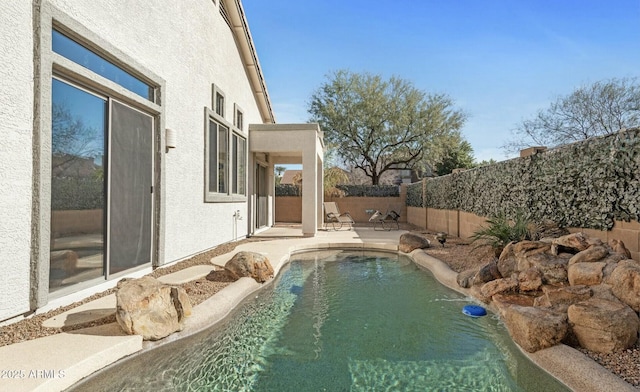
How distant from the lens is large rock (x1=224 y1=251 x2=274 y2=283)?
6.01 m

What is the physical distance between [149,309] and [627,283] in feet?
15.4

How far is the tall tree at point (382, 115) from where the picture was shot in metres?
22.8

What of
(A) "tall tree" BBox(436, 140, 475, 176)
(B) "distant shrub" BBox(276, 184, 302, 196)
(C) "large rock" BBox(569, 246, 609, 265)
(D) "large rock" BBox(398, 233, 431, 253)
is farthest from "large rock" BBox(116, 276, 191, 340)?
(A) "tall tree" BBox(436, 140, 475, 176)

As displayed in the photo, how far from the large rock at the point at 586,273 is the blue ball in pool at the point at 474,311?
1077mm

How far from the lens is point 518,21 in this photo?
12.2m

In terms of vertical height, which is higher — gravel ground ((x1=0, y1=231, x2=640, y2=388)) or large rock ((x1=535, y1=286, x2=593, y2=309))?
large rock ((x1=535, y1=286, x2=593, y2=309))

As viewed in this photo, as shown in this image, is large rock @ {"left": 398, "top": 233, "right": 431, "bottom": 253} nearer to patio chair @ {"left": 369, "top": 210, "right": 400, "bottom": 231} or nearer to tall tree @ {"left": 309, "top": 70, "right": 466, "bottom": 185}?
patio chair @ {"left": 369, "top": 210, "right": 400, "bottom": 231}

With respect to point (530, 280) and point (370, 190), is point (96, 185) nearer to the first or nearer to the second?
point (530, 280)

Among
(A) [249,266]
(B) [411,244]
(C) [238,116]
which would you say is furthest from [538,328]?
(C) [238,116]

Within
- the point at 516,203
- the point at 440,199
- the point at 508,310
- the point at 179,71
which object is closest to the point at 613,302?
the point at 508,310

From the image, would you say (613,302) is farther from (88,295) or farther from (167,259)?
(167,259)

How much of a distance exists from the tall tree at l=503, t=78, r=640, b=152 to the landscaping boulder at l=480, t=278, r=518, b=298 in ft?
62.1

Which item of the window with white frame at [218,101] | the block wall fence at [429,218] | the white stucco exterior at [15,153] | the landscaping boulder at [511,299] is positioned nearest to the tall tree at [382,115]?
the block wall fence at [429,218]

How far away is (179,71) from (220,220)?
3755 millimetres
